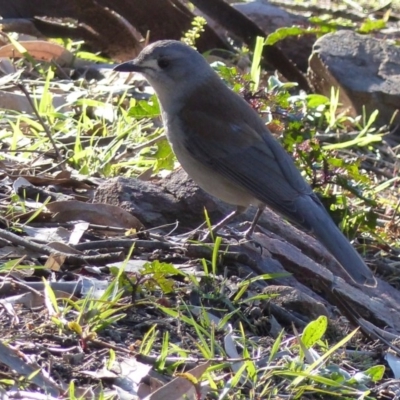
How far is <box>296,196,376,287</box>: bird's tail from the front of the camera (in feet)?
16.0

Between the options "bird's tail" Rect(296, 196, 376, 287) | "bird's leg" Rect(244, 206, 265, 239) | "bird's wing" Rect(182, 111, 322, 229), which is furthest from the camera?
"bird's wing" Rect(182, 111, 322, 229)

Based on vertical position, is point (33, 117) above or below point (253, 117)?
below

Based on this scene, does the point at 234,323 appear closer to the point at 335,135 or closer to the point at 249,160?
the point at 249,160

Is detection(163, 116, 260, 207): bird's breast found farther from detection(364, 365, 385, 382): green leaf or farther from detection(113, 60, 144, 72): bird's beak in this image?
detection(364, 365, 385, 382): green leaf

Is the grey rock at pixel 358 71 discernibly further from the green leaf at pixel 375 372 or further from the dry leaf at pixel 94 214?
the green leaf at pixel 375 372

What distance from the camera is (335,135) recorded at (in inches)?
306

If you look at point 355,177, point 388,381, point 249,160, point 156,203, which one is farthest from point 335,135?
point 388,381

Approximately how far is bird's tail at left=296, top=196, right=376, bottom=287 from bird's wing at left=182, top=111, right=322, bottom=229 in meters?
0.07

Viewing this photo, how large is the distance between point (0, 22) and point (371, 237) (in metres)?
3.95

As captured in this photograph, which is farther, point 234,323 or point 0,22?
point 0,22

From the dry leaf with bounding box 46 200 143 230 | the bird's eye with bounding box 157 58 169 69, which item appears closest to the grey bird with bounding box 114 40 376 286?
the bird's eye with bounding box 157 58 169 69

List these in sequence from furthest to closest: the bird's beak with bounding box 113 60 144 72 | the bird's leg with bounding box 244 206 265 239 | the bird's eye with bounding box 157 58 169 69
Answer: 1. the bird's eye with bounding box 157 58 169 69
2. the bird's beak with bounding box 113 60 144 72
3. the bird's leg with bounding box 244 206 265 239

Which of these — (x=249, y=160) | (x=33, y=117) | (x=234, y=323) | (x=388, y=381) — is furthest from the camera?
(x=33, y=117)

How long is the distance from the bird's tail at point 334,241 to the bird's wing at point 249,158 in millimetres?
67
